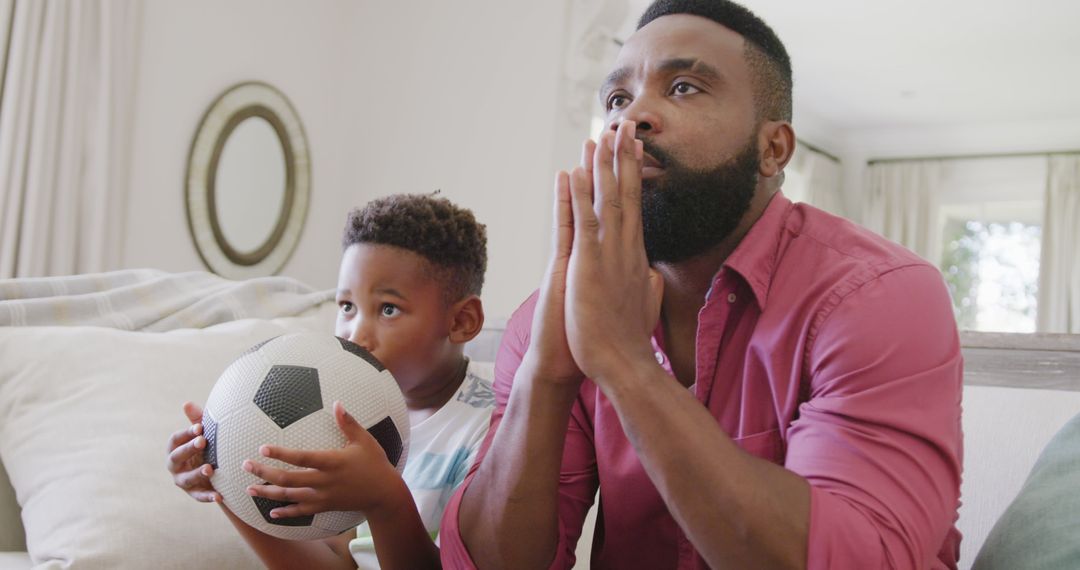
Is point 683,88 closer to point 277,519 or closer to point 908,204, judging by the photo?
point 277,519

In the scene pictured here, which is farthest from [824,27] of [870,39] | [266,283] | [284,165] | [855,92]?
[266,283]

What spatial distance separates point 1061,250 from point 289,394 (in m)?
8.67

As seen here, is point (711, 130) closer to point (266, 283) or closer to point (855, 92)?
point (266, 283)

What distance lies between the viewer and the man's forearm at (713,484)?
95cm

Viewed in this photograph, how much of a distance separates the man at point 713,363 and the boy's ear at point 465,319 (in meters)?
0.21

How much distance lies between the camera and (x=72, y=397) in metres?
1.64

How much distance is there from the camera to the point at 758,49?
133cm

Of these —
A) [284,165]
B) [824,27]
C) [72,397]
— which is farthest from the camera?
[824,27]

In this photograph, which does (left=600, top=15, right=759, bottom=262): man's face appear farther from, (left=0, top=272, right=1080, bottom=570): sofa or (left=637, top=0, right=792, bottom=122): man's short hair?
(left=0, top=272, right=1080, bottom=570): sofa

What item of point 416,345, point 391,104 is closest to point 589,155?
point 416,345

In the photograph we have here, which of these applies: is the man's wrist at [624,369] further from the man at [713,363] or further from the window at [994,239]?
the window at [994,239]

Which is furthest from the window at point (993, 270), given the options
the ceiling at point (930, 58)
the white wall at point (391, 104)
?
the white wall at point (391, 104)

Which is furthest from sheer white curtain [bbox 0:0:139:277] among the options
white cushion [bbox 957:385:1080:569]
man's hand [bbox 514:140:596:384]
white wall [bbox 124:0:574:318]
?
white cushion [bbox 957:385:1080:569]

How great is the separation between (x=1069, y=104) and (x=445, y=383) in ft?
25.8
